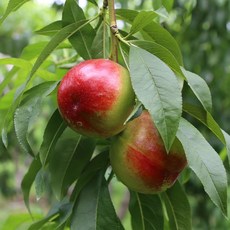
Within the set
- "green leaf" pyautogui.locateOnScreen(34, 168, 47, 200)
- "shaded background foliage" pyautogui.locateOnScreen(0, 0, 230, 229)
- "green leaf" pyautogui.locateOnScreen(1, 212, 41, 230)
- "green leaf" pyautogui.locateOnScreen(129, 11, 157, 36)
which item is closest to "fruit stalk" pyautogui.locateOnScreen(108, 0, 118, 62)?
"green leaf" pyautogui.locateOnScreen(129, 11, 157, 36)

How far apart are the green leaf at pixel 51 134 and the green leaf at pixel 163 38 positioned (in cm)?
22

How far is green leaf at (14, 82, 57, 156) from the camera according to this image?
2.83 ft

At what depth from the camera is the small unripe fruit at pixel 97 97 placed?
0.81m

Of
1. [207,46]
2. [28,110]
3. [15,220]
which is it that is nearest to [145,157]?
[28,110]

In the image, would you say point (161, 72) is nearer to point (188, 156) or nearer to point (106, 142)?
point (188, 156)

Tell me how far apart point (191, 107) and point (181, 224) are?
0.86ft

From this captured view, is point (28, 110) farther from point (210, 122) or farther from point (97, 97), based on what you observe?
point (210, 122)

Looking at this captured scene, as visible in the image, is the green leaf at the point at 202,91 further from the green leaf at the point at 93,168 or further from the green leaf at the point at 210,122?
the green leaf at the point at 93,168

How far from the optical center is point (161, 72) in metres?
0.81

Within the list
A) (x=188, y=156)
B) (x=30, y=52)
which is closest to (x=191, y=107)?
(x=188, y=156)

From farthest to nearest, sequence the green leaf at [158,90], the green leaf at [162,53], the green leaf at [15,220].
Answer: the green leaf at [15,220], the green leaf at [162,53], the green leaf at [158,90]

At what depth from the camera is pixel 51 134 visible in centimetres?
95

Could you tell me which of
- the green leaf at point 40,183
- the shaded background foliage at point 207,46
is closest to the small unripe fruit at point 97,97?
the green leaf at point 40,183

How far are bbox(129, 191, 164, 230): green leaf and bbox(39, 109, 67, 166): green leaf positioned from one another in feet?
0.71
